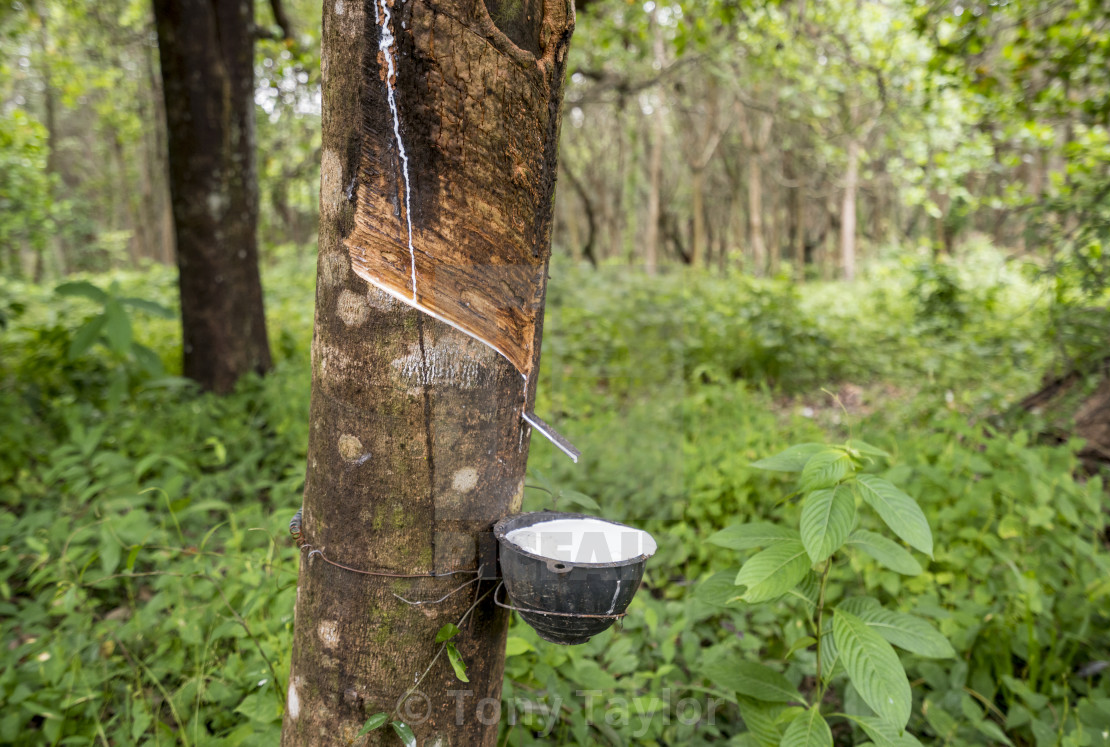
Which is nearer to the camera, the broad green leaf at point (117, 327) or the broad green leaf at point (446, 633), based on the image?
the broad green leaf at point (446, 633)

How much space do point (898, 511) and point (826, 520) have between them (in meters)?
0.16

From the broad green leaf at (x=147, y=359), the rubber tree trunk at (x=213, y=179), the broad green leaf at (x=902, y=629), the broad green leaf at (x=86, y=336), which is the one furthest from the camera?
the rubber tree trunk at (x=213, y=179)

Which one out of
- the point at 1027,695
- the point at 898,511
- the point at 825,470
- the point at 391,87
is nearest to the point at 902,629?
the point at 898,511

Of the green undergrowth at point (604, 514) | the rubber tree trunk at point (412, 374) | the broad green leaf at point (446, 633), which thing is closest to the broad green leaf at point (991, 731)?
the green undergrowth at point (604, 514)

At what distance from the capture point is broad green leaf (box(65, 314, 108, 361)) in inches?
144

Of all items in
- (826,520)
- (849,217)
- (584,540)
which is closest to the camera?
(584,540)

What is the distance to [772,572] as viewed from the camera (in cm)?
137

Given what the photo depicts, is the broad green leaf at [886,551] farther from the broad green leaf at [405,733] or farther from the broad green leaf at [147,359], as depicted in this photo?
the broad green leaf at [147,359]

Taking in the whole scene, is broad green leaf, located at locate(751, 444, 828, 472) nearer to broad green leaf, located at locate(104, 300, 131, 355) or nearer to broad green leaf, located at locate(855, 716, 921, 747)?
broad green leaf, located at locate(855, 716, 921, 747)

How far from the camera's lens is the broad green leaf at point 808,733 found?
1308mm

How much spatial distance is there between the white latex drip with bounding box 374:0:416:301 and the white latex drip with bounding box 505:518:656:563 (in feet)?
1.78

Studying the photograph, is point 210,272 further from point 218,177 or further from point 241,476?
point 241,476

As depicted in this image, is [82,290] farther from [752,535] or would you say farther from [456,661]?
[752,535]

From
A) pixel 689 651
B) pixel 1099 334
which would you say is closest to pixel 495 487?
pixel 689 651
